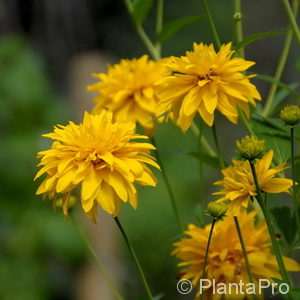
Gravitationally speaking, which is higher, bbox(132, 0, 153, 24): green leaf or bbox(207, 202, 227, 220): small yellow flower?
bbox(132, 0, 153, 24): green leaf

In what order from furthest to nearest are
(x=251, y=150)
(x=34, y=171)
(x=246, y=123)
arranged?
(x=34, y=171), (x=246, y=123), (x=251, y=150)

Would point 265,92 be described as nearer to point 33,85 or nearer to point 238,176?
point 33,85

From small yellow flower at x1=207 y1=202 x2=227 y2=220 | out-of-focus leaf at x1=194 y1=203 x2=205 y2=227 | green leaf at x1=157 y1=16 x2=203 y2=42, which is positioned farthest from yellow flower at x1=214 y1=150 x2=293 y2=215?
green leaf at x1=157 y1=16 x2=203 y2=42

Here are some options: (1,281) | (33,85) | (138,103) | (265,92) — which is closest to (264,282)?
(138,103)

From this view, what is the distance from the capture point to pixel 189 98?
0.63 meters

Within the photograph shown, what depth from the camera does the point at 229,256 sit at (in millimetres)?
658

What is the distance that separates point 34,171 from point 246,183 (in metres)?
2.22

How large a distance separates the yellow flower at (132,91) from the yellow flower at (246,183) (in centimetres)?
23

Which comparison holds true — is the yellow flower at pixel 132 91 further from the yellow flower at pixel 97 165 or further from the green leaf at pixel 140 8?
the yellow flower at pixel 97 165

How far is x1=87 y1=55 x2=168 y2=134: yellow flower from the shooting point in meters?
0.84

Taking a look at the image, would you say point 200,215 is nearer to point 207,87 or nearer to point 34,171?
point 207,87

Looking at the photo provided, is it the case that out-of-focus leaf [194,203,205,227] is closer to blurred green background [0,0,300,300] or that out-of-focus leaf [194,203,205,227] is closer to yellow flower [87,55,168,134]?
yellow flower [87,55,168,134]

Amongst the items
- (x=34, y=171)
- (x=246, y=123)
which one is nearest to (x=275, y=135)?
(x=246, y=123)

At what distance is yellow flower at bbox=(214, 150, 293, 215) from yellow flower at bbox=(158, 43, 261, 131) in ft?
0.13
